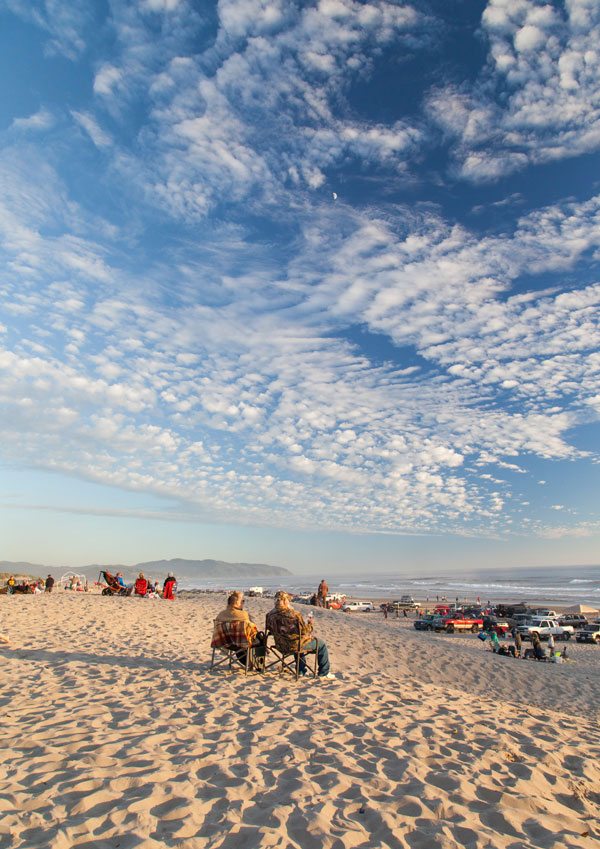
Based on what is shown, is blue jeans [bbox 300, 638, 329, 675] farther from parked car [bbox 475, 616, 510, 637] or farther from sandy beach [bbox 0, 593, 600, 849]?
parked car [bbox 475, 616, 510, 637]

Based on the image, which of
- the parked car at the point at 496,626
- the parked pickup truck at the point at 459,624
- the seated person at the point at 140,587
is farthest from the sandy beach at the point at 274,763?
the parked car at the point at 496,626

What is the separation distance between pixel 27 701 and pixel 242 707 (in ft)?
8.98

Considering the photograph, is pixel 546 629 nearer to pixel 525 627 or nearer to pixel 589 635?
pixel 525 627

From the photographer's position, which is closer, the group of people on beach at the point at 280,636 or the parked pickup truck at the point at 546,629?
the group of people on beach at the point at 280,636

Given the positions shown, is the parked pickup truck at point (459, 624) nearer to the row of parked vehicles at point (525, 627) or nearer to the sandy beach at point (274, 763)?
the row of parked vehicles at point (525, 627)

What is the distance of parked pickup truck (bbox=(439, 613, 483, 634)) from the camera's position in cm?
3075

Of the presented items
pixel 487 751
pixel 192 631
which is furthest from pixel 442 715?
pixel 192 631

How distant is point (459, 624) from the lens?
31047 mm

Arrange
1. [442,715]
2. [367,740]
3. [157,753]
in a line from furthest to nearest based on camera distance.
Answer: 1. [442,715]
2. [367,740]
3. [157,753]

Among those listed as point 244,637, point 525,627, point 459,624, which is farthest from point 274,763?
point 459,624

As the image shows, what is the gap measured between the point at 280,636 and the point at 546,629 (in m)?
26.0

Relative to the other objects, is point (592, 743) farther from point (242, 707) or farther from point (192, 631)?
point (192, 631)

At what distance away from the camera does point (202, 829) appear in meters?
3.55

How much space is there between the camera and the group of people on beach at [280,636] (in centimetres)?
871
